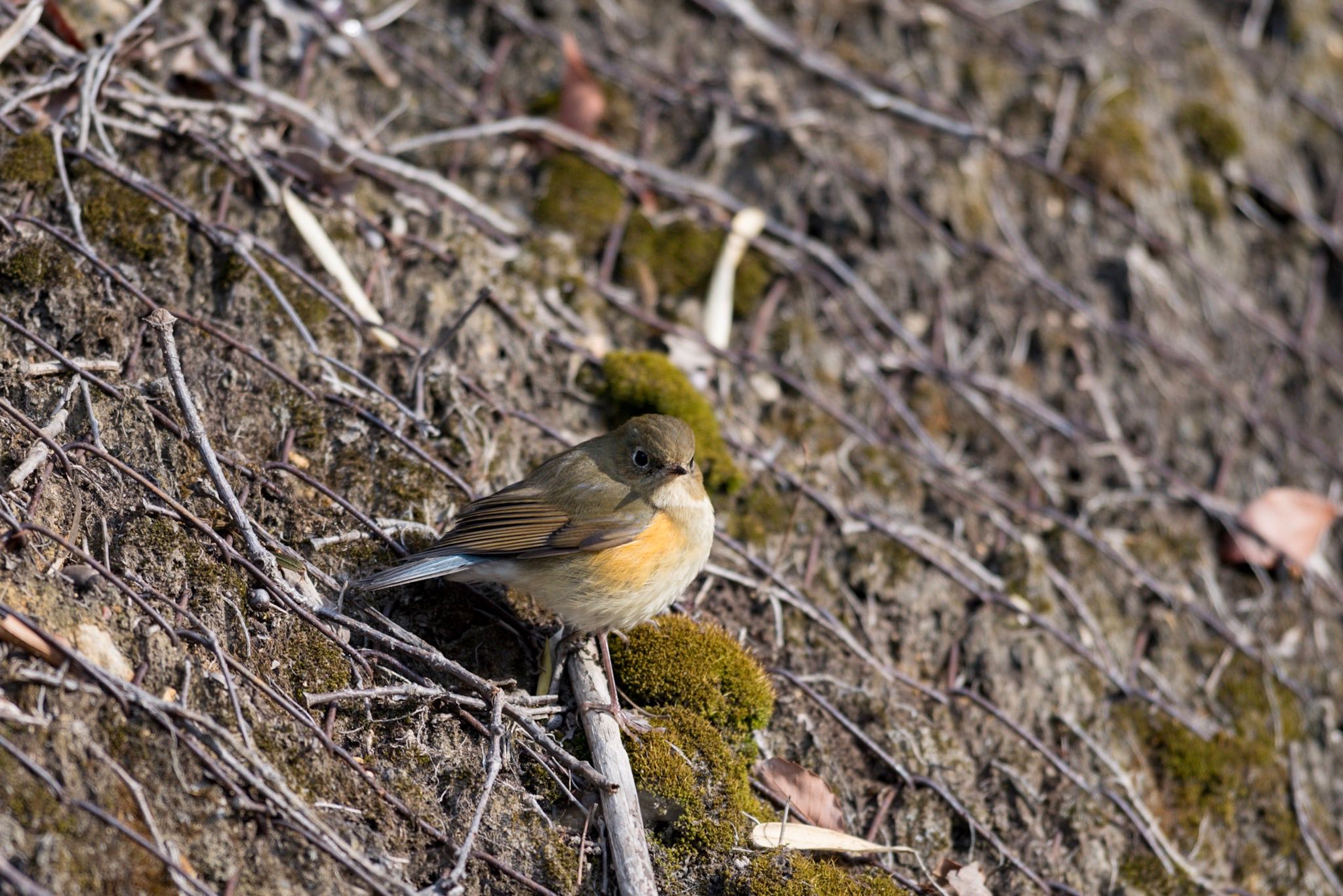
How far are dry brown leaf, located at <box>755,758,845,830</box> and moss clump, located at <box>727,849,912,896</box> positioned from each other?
200mm

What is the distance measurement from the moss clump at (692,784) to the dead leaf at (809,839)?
5 cm

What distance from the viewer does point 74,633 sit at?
3521mm

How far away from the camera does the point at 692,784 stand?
411 centimetres

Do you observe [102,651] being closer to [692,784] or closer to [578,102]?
[692,784]

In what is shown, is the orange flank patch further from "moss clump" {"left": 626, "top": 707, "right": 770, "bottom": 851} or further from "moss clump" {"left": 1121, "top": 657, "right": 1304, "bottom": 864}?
"moss clump" {"left": 1121, "top": 657, "right": 1304, "bottom": 864}

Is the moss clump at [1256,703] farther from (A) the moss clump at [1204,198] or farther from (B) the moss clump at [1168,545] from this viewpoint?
(A) the moss clump at [1204,198]

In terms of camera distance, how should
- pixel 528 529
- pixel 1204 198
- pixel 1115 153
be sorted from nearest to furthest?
pixel 528 529 → pixel 1115 153 → pixel 1204 198

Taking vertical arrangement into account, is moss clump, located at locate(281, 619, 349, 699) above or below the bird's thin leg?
above

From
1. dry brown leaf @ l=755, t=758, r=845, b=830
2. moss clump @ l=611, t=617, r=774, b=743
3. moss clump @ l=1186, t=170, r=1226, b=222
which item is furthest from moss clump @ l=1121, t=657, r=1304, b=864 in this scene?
moss clump @ l=1186, t=170, r=1226, b=222

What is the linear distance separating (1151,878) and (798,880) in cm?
176

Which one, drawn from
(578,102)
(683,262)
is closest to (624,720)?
(683,262)

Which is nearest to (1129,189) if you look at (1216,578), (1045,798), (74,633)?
(1216,578)

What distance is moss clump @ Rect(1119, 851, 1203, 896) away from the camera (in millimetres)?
4812

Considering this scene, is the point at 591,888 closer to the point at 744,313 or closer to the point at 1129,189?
the point at 744,313
